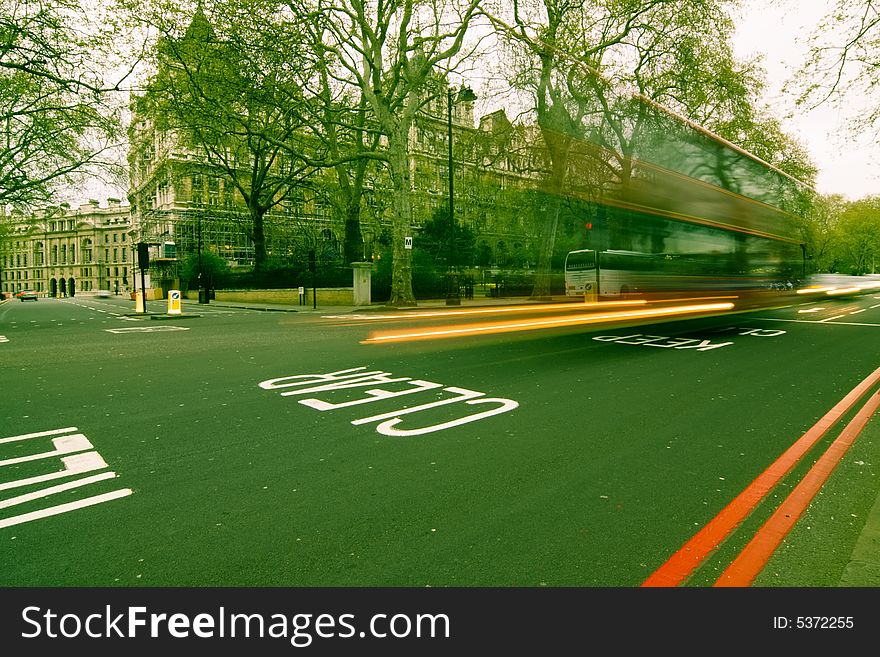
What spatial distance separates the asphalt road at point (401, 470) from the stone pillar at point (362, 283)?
66.5 ft

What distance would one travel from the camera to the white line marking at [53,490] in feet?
11.2

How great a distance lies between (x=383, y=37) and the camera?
82.0 feet

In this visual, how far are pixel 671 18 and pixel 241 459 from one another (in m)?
32.5

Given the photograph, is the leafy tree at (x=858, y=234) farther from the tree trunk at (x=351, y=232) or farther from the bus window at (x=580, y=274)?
the tree trunk at (x=351, y=232)

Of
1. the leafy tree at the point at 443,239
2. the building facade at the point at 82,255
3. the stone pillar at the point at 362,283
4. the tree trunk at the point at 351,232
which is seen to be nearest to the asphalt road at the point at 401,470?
the stone pillar at the point at 362,283

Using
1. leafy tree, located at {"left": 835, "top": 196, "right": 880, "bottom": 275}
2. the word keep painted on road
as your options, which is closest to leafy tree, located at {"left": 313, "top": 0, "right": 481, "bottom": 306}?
the word keep painted on road

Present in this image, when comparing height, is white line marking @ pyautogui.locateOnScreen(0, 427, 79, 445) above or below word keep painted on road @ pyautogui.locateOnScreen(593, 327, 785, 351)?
below

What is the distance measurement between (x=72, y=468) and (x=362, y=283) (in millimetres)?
25538

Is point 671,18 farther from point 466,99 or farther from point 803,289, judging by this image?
point 803,289

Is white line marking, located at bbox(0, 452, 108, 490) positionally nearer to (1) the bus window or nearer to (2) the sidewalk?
(2) the sidewalk

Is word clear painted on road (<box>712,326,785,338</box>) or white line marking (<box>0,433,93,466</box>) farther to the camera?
word clear painted on road (<box>712,326,785,338</box>)

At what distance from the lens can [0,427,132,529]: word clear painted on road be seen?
3.35 metres

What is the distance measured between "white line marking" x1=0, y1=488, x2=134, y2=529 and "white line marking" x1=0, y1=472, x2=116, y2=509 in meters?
0.26
